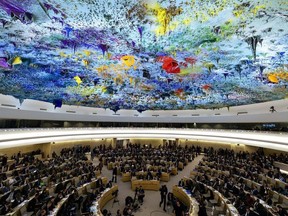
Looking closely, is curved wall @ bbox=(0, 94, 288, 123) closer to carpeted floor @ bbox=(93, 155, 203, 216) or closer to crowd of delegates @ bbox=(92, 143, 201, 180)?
crowd of delegates @ bbox=(92, 143, 201, 180)

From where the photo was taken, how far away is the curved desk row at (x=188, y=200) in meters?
10.2

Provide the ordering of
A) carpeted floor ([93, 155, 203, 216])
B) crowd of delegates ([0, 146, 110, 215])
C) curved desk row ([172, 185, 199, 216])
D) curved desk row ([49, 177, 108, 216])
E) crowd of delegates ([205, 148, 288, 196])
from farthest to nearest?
crowd of delegates ([205, 148, 288, 196])
carpeted floor ([93, 155, 203, 216])
curved desk row ([172, 185, 199, 216])
crowd of delegates ([0, 146, 110, 215])
curved desk row ([49, 177, 108, 216])

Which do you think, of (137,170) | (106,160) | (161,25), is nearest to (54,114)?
(106,160)

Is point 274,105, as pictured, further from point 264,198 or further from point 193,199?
point 193,199

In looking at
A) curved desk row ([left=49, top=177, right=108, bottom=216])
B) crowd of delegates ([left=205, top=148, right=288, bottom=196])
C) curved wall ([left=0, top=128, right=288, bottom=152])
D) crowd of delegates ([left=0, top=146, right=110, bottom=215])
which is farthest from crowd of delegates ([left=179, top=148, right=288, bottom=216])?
crowd of delegates ([left=0, top=146, right=110, bottom=215])

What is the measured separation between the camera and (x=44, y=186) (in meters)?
12.2

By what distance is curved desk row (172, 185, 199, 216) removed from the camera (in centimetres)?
1021

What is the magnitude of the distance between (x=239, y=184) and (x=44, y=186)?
36.8 feet

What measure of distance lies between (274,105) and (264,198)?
8049 mm

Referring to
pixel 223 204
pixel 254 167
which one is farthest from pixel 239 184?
pixel 254 167

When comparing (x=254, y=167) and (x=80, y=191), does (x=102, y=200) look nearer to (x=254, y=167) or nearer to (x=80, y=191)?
(x=80, y=191)

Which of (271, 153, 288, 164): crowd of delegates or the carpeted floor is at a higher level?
(271, 153, 288, 164): crowd of delegates

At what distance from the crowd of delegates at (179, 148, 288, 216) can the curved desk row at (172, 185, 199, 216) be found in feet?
0.92

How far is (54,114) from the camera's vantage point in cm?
1988
